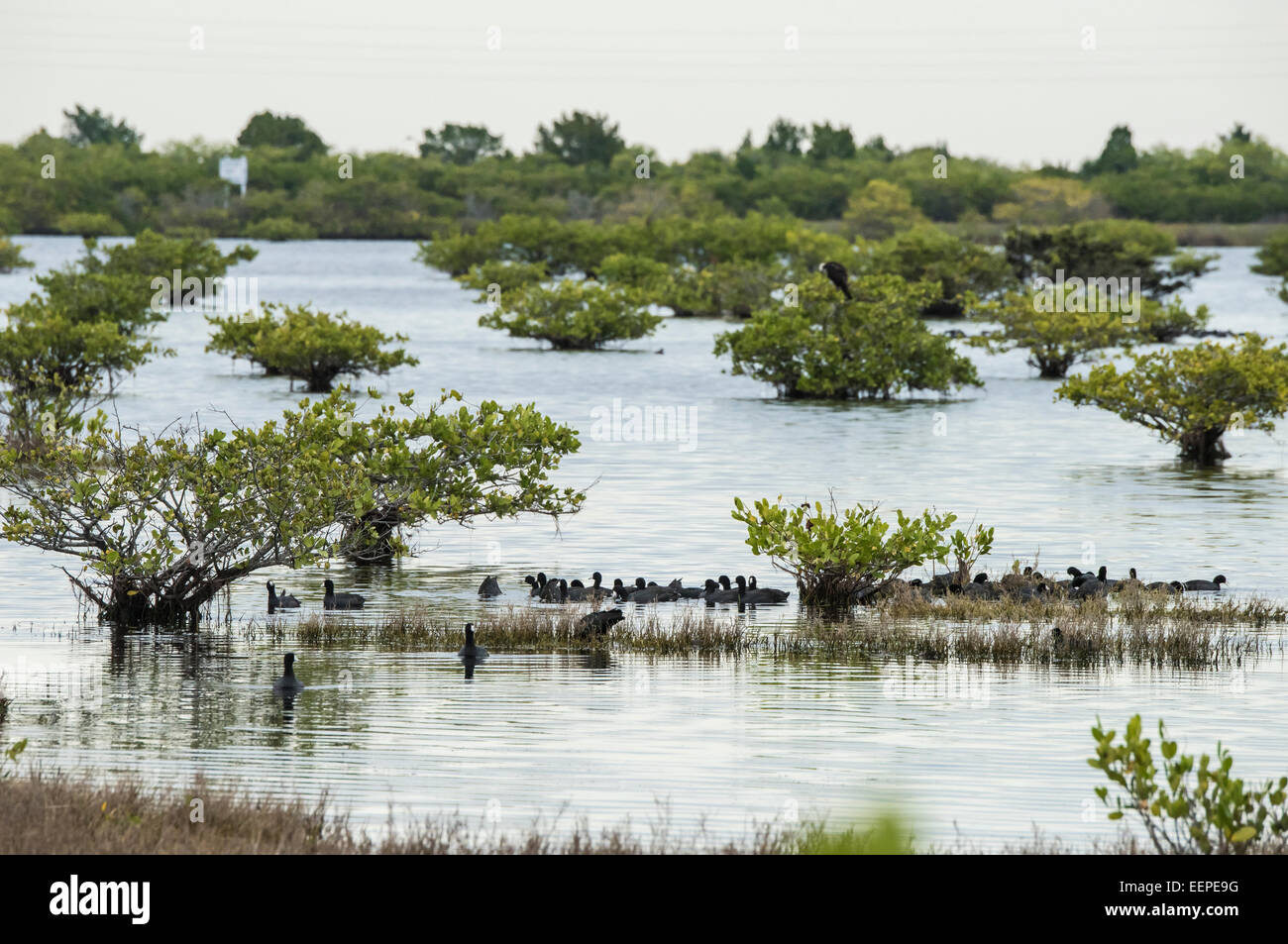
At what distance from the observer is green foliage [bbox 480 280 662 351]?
6869cm

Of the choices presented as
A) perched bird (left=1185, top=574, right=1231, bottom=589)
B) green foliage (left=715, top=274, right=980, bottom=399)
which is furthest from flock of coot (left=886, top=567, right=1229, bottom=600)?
green foliage (left=715, top=274, right=980, bottom=399)

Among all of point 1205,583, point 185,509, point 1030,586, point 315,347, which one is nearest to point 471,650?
point 185,509

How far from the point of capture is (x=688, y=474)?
3556cm

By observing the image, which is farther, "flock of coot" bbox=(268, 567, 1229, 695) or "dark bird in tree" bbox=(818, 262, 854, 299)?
"dark bird in tree" bbox=(818, 262, 854, 299)

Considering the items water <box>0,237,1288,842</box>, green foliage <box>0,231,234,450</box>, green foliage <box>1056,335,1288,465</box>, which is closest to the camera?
water <box>0,237,1288,842</box>

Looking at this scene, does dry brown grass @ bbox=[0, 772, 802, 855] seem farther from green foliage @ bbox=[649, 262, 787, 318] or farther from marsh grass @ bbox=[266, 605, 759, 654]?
green foliage @ bbox=[649, 262, 787, 318]

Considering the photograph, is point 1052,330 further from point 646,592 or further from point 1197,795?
point 1197,795

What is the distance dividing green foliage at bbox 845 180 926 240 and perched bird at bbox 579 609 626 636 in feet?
455

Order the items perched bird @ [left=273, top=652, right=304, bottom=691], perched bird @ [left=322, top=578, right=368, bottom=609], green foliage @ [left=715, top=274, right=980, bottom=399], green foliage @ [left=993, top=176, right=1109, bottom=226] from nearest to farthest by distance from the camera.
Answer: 1. perched bird @ [left=273, top=652, right=304, bottom=691]
2. perched bird @ [left=322, top=578, right=368, bottom=609]
3. green foliage @ [left=715, top=274, right=980, bottom=399]
4. green foliage @ [left=993, top=176, right=1109, bottom=226]

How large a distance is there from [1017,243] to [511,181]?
8989 centimetres

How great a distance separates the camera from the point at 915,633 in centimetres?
1830
